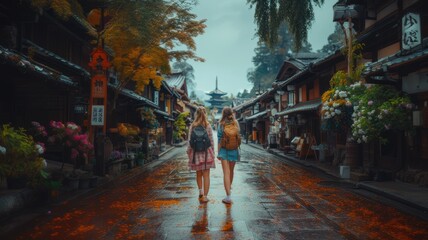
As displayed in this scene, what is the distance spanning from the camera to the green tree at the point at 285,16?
13828 millimetres

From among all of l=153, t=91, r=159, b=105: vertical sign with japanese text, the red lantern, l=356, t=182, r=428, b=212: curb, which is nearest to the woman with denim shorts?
l=356, t=182, r=428, b=212: curb

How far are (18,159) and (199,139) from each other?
3.80m

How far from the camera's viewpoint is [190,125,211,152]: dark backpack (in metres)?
7.63

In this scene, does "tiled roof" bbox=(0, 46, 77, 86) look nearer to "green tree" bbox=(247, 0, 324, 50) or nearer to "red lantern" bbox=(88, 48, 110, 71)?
"red lantern" bbox=(88, 48, 110, 71)

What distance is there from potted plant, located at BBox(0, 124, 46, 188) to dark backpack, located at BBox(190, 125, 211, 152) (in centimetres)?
335

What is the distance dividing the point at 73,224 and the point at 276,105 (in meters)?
29.4

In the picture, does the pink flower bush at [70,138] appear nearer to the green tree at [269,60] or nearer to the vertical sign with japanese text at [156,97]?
the vertical sign with japanese text at [156,97]

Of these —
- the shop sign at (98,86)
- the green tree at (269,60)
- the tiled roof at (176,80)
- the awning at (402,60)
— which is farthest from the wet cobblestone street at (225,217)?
the green tree at (269,60)

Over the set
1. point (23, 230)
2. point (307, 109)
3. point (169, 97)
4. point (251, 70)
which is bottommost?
point (23, 230)

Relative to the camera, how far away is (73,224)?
229 inches

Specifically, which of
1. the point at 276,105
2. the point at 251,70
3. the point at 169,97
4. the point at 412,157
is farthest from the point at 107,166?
the point at 251,70

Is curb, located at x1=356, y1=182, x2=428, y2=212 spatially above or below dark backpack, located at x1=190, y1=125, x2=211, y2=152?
below

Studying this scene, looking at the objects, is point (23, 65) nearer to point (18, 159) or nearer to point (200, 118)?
point (18, 159)

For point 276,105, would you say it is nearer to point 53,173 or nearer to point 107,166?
point 107,166
